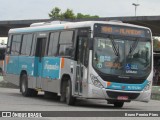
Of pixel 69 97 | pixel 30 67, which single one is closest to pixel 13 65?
pixel 30 67

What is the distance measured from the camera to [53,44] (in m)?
23.0

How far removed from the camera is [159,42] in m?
138

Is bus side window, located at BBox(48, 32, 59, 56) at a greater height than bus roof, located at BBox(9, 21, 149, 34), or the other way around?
bus roof, located at BBox(9, 21, 149, 34)

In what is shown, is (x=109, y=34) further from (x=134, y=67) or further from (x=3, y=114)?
(x=3, y=114)

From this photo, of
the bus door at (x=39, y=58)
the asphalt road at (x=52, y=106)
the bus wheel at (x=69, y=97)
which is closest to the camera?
the asphalt road at (x=52, y=106)

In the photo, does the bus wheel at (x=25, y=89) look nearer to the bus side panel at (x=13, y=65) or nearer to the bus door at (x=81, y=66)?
the bus side panel at (x=13, y=65)

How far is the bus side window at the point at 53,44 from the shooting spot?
22781mm

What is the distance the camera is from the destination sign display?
2042 centimetres

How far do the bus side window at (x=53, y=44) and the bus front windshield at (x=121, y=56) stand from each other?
3024mm

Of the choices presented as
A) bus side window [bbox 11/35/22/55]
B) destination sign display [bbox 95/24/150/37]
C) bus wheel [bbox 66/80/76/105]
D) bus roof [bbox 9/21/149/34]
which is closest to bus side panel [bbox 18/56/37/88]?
bus side window [bbox 11/35/22/55]

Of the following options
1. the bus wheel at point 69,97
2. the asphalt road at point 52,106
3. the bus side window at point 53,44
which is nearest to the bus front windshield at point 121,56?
the asphalt road at point 52,106

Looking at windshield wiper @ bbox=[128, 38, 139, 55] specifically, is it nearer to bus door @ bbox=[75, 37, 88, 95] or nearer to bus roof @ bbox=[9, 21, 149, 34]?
bus roof @ bbox=[9, 21, 149, 34]

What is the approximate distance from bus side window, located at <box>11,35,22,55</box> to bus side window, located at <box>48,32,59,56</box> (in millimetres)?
3929

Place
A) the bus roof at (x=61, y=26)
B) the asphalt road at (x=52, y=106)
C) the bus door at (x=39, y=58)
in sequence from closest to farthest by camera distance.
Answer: the asphalt road at (x=52, y=106) < the bus roof at (x=61, y=26) < the bus door at (x=39, y=58)
